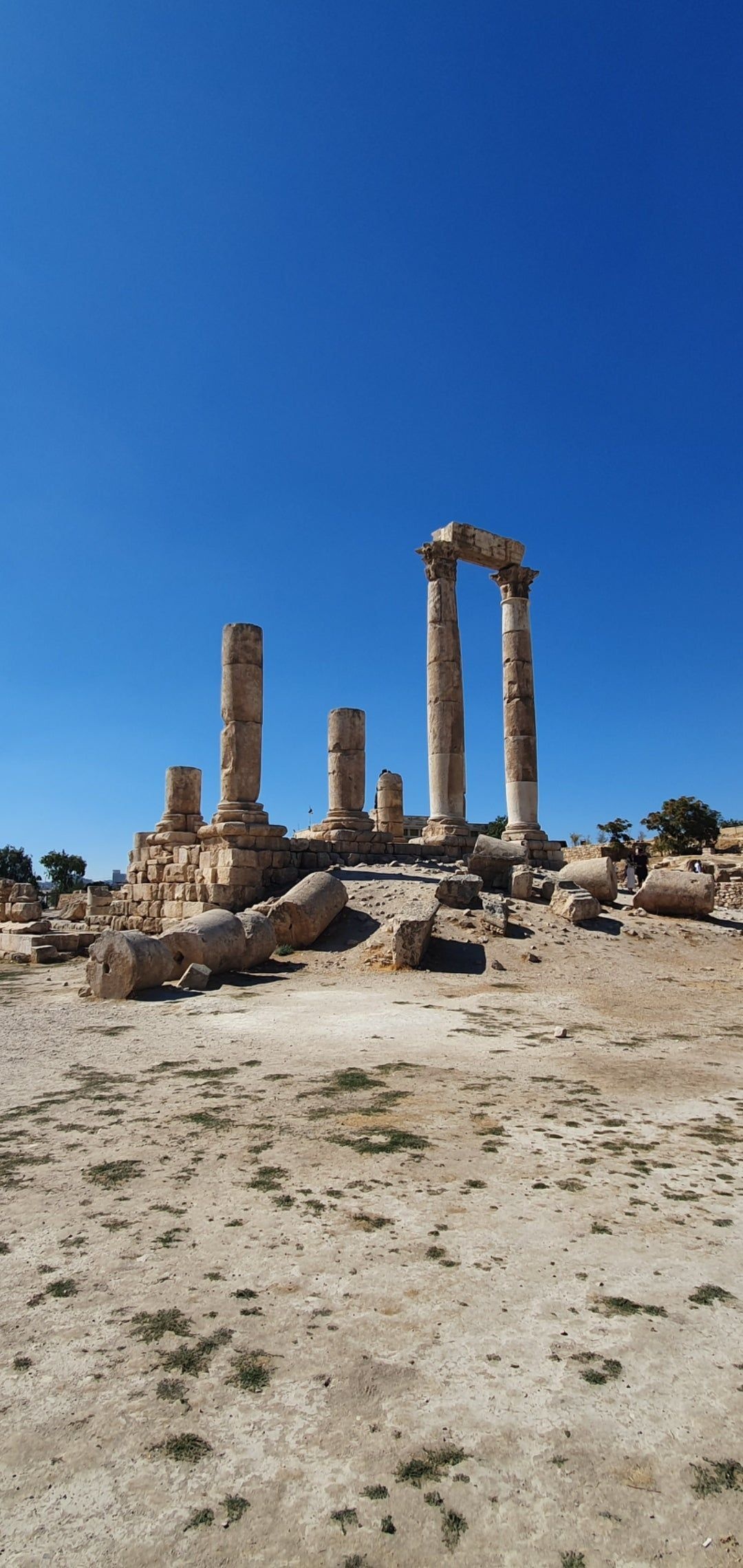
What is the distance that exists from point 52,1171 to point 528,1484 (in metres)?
3.16

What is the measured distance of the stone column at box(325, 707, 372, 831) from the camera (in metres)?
20.4

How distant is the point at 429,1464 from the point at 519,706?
21.5 m

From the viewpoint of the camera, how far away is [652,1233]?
12.6 ft

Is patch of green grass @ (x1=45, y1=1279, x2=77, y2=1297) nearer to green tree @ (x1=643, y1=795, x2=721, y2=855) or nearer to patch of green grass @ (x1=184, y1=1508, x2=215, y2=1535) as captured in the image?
patch of green grass @ (x1=184, y1=1508, x2=215, y2=1535)

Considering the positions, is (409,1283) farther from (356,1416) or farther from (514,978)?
(514,978)

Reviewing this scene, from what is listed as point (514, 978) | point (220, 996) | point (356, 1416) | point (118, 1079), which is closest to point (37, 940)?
point (220, 996)

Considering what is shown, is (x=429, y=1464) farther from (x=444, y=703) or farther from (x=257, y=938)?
(x=444, y=703)

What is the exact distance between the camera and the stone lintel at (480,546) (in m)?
22.6

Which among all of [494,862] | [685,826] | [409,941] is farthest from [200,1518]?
[685,826]

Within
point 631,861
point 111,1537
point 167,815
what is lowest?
point 111,1537

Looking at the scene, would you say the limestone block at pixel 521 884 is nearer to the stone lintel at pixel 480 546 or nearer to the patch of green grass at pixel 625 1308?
the stone lintel at pixel 480 546

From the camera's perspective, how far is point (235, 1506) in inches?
89.3

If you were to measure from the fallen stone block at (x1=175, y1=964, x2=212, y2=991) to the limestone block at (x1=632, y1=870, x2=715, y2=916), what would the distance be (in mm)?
8942

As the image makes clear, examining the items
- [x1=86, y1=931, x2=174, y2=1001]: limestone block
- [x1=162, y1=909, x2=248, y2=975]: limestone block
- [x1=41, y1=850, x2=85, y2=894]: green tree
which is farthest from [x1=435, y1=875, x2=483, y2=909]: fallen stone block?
[x1=41, y1=850, x2=85, y2=894]: green tree
